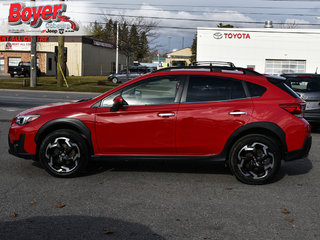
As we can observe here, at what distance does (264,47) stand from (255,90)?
35.5 m

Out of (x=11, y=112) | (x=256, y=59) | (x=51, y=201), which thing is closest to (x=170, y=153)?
(x=51, y=201)

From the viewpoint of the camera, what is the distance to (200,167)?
6969 millimetres

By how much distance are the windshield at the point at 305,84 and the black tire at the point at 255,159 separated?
5.04 m

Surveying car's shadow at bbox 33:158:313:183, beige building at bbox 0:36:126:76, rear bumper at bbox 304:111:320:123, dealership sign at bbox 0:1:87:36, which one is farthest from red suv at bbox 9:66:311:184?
beige building at bbox 0:36:126:76

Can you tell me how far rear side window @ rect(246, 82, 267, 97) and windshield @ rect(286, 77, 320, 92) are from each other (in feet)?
15.8

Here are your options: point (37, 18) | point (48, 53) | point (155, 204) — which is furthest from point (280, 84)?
point (48, 53)

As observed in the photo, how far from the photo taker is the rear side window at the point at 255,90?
5.95m

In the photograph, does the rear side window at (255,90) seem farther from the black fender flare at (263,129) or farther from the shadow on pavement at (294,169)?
the shadow on pavement at (294,169)

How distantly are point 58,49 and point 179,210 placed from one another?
26577mm

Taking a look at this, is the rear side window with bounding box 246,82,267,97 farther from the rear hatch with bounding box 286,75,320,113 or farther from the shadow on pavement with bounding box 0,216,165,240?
the rear hatch with bounding box 286,75,320,113

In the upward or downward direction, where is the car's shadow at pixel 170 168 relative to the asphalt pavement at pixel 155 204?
upward

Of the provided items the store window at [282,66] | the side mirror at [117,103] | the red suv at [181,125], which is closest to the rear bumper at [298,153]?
the red suv at [181,125]

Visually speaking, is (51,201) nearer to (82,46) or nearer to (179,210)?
(179,210)

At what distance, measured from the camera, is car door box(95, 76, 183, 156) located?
19.3ft
